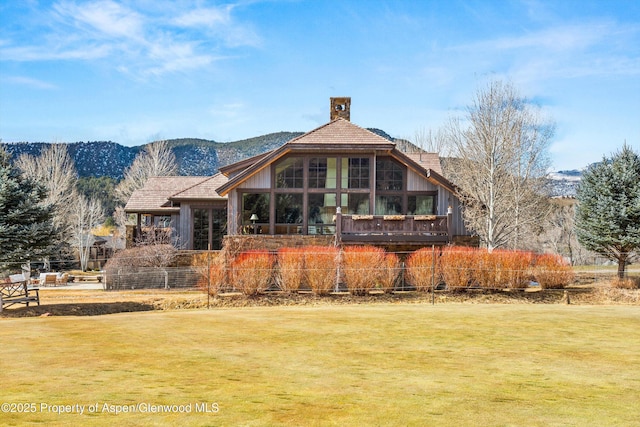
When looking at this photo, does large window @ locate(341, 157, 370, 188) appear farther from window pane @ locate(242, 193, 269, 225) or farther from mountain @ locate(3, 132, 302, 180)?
mountain @ locate(3, 132, 302, 180)

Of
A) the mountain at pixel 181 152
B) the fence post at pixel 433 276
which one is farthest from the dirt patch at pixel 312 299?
the mountain at pixel 181 152

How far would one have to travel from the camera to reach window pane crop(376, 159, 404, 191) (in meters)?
33.8

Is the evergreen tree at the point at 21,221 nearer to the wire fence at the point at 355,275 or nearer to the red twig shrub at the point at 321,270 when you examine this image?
the wire fence at the point at 355,275

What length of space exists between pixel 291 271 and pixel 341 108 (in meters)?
14.6

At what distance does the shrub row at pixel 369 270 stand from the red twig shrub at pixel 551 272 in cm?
5

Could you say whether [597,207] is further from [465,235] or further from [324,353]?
[324,353]

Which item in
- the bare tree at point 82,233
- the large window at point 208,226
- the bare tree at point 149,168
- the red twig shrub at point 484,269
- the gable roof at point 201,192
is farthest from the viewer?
the bare tree at point 149,168

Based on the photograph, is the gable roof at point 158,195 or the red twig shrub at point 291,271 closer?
the red twig shrub at point 291,271

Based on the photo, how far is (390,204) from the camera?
33.8m

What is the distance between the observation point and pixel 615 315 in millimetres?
21016

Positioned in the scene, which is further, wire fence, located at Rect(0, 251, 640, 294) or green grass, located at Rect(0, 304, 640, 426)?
wire fence, located at Rect(0, 251, 640, 294)

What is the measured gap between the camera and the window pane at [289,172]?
3291 centimetres

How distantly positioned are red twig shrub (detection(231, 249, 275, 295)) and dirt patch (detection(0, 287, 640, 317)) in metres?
0.37

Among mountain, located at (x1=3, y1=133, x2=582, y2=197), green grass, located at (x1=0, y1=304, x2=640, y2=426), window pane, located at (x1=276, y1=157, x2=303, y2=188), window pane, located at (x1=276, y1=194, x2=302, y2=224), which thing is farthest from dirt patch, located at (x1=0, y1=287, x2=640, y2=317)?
mountain, located at (x1=3, y1=133, x2=582, y2=197)
